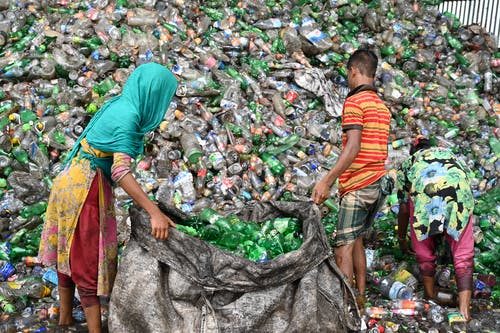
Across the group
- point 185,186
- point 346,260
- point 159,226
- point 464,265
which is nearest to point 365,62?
point 346,260

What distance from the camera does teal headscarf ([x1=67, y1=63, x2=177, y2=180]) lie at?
2918 mm

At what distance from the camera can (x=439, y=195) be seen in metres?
3.82

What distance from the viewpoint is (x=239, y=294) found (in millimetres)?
3018

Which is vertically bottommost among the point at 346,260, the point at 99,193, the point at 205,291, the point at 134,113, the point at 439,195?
the point at 346,260

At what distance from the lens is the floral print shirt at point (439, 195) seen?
3.79m

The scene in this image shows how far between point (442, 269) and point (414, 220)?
2.39 feet

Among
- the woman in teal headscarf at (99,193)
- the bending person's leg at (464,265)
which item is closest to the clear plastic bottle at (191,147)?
the woman in teal headscarf at (99,193)

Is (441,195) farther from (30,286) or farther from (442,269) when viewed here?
(30,286)

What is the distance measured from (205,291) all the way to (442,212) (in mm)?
1811

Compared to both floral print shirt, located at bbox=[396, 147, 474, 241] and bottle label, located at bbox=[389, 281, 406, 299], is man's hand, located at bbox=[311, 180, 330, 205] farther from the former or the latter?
bottle label, located at bbox=[389, 281, 406, 299]

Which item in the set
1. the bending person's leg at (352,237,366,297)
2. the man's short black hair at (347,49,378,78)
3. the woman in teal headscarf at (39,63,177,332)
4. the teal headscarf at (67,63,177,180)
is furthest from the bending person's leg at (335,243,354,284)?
the teal headscarf at (67,63,177,180)

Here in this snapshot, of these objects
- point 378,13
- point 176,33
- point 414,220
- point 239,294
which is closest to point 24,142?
point 176,33

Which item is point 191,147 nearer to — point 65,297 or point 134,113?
point 65,297

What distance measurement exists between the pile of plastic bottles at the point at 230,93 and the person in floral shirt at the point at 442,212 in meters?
0.93
